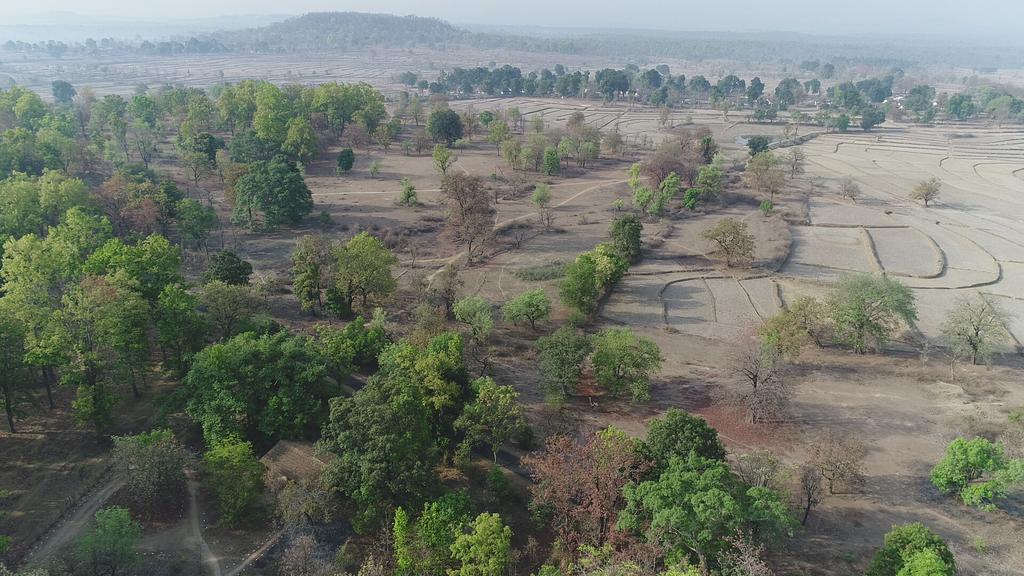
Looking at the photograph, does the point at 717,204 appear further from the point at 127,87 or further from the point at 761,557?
the point at 127,87

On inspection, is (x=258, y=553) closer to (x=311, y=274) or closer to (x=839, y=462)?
(x=311, y=274)

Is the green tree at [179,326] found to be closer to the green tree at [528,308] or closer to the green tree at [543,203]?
the green tree at [528,308]

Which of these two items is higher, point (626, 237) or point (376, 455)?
point (626, 237)

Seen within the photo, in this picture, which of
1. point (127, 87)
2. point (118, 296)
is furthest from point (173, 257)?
point (127, 87)

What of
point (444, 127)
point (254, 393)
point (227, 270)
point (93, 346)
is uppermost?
point (444, 127)

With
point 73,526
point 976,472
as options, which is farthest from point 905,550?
point 73,526

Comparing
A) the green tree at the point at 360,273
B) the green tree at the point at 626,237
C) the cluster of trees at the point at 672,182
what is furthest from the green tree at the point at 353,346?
the cluster of trees at the point at 672,182
